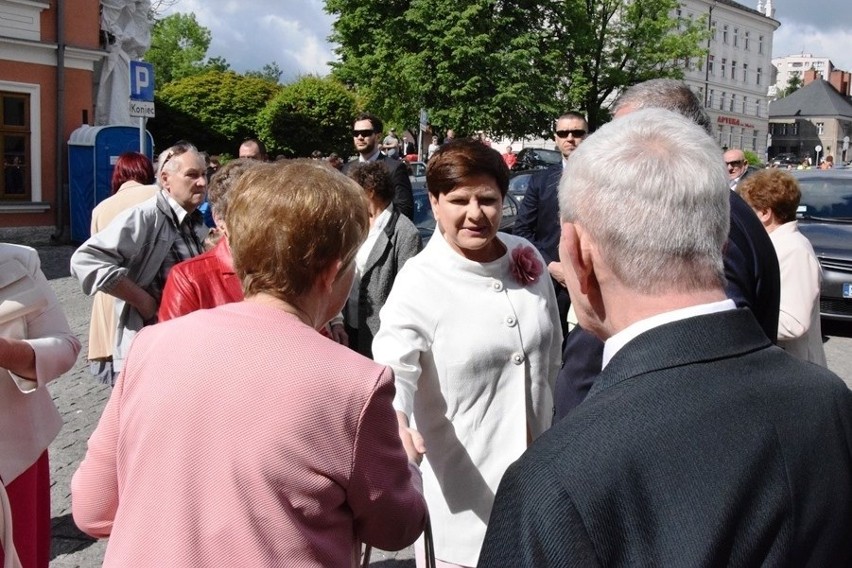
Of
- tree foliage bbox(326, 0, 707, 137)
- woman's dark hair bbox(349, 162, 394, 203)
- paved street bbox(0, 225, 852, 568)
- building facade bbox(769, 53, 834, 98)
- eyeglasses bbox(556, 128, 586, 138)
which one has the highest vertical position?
building facade bbox(769, 53, 834, 98)

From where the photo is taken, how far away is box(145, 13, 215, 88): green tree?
8088cm

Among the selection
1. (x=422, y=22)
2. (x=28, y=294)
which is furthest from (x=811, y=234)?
(x=422, y=22)

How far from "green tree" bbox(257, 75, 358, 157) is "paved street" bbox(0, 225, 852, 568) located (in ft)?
61.6

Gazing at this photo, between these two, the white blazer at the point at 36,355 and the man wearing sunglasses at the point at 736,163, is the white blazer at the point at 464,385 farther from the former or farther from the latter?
the man wearing sunglasses at the point at 736,163

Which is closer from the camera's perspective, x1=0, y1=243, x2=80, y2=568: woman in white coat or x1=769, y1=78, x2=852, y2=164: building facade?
x1=0, y1=243, x2=80, y2=568: woman in white coat

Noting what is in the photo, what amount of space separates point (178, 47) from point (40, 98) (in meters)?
74.5

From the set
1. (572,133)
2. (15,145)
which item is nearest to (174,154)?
(572,133)

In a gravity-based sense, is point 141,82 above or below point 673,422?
above

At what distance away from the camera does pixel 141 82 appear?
1177cm

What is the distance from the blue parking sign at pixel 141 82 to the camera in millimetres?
11617

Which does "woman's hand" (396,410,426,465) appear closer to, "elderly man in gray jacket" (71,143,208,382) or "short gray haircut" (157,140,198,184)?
"elderly man in gray jacket" (71,143,208,382)

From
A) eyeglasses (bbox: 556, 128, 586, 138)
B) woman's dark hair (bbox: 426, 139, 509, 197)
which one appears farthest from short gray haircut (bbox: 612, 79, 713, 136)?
eyeglasses (bbox: 556, 128, 586, 138)

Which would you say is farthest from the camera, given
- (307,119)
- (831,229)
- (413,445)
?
(307,119)

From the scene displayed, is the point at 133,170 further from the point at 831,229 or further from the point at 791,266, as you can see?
the point at 831,229
